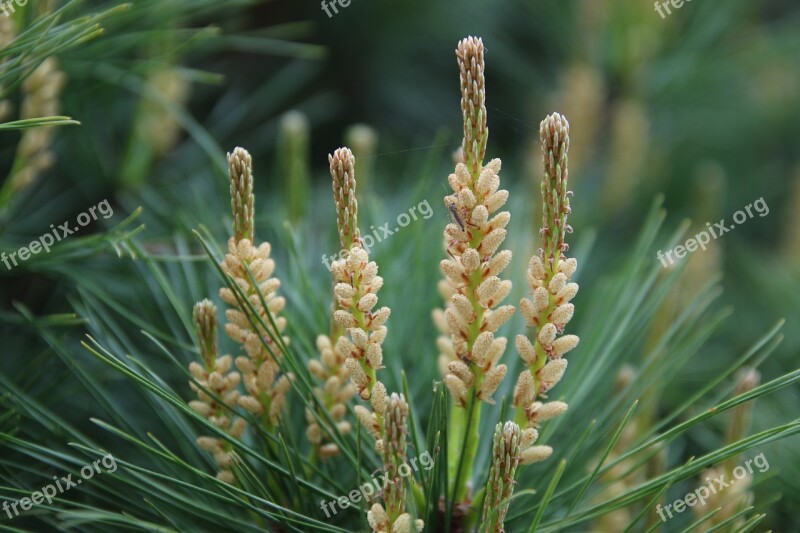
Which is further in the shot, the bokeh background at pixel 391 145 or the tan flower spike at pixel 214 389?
the bokeh background at pixel 391 145

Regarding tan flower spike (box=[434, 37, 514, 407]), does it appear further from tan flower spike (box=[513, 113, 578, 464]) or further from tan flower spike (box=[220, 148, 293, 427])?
tan flower spike (box=[220, 148, 293, 427])

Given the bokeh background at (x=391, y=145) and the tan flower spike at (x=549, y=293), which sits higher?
the bokeh background at (x=391, y=145)

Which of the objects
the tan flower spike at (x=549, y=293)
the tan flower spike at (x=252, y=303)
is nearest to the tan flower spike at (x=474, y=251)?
the tan flower spike at (x=549, y=293)

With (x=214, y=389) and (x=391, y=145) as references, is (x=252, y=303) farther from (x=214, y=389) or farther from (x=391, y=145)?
(x=391, y=145)

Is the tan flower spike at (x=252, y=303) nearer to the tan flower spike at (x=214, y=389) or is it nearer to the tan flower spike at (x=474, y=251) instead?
the tan flower spike at (x=214, y=389)

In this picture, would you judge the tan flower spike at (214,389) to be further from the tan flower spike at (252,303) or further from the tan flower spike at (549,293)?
the tan flower spike at (549,293)

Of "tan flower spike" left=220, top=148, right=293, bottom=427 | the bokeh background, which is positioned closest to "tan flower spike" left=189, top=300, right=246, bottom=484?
"tan flower spike" left=220, top=148, right=293, bottom=427

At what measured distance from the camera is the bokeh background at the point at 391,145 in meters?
0.86

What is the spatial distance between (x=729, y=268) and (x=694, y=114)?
0.31 m

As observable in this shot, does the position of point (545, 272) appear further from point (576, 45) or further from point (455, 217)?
point (576, 45)

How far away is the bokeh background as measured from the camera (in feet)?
2.83

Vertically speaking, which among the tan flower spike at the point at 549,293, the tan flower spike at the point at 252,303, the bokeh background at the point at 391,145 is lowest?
the tan flower spike at the point at 549,293

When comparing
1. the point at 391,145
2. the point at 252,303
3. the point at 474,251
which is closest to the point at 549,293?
the point at 474,251

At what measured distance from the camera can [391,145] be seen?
1479 millimetres
